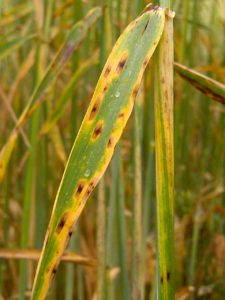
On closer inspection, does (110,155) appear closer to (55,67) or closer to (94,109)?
(94,109)

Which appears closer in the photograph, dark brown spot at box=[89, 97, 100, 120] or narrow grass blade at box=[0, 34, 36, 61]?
dark brown spot at box=[89, 97, 100, 120]

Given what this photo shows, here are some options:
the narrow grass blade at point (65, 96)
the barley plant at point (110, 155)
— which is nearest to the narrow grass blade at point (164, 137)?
the barley plant at point (110, 155)

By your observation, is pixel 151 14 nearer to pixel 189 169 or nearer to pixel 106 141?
pixel 106 141

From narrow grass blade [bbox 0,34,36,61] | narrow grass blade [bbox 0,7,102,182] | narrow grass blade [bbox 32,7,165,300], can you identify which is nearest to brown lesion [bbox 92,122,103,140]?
narrow grass blade [bbox 32,7,165,300]

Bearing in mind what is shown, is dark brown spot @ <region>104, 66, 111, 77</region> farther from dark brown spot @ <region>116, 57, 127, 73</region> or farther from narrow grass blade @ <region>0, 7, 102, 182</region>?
narrow grass blade @ <region>0, 7, 102, 182</region>

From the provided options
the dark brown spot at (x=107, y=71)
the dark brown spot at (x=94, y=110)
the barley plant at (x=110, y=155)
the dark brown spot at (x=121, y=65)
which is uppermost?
the dark brown spot at (x=121, y=65)

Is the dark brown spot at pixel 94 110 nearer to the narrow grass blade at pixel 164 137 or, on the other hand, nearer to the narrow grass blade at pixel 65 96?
the narrow grass blade at pixel 164 137

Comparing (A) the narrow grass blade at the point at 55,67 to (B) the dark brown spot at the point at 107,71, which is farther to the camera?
(A) the narrow grass blade at the point at 55,67

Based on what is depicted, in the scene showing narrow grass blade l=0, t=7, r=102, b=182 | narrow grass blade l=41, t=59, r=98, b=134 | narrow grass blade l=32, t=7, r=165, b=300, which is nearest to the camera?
narrow grass blade l=32, t=7, r=165, b=300
